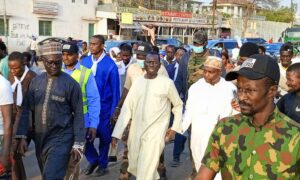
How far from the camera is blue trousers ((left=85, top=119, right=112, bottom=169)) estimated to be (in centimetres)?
620

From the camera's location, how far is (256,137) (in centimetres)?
225

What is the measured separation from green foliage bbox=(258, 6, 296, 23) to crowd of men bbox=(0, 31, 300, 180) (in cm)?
6892

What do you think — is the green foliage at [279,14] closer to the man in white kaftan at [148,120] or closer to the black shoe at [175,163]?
the black shoe at [175,163]

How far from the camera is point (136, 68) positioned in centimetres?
636

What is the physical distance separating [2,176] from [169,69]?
5.12 metres

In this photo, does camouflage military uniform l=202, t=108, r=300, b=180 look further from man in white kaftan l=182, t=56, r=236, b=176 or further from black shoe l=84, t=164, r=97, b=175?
black shoe l=84, t=164, r=97, b=175

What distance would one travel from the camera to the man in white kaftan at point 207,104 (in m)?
4.68

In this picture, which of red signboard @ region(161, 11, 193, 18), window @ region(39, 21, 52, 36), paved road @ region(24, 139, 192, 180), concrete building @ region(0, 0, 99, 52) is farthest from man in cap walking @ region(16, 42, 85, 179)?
red signboard @ region(161, 11, 193, 18)

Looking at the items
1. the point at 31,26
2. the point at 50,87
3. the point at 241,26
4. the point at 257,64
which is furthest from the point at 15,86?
the point at 241,26

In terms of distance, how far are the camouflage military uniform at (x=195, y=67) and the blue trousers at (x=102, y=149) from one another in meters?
1.35

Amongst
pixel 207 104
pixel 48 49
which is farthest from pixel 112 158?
pixel 48 49

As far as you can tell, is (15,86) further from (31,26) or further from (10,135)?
(31,26)

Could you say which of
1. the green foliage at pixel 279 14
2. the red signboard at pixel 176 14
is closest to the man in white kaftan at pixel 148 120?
the red signboard at pixel 176 14

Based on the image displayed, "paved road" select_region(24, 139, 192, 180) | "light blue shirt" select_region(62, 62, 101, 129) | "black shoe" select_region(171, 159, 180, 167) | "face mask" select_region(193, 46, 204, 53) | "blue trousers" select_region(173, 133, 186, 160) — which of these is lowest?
"paved road" select_region(24, 139, 192, 180)
